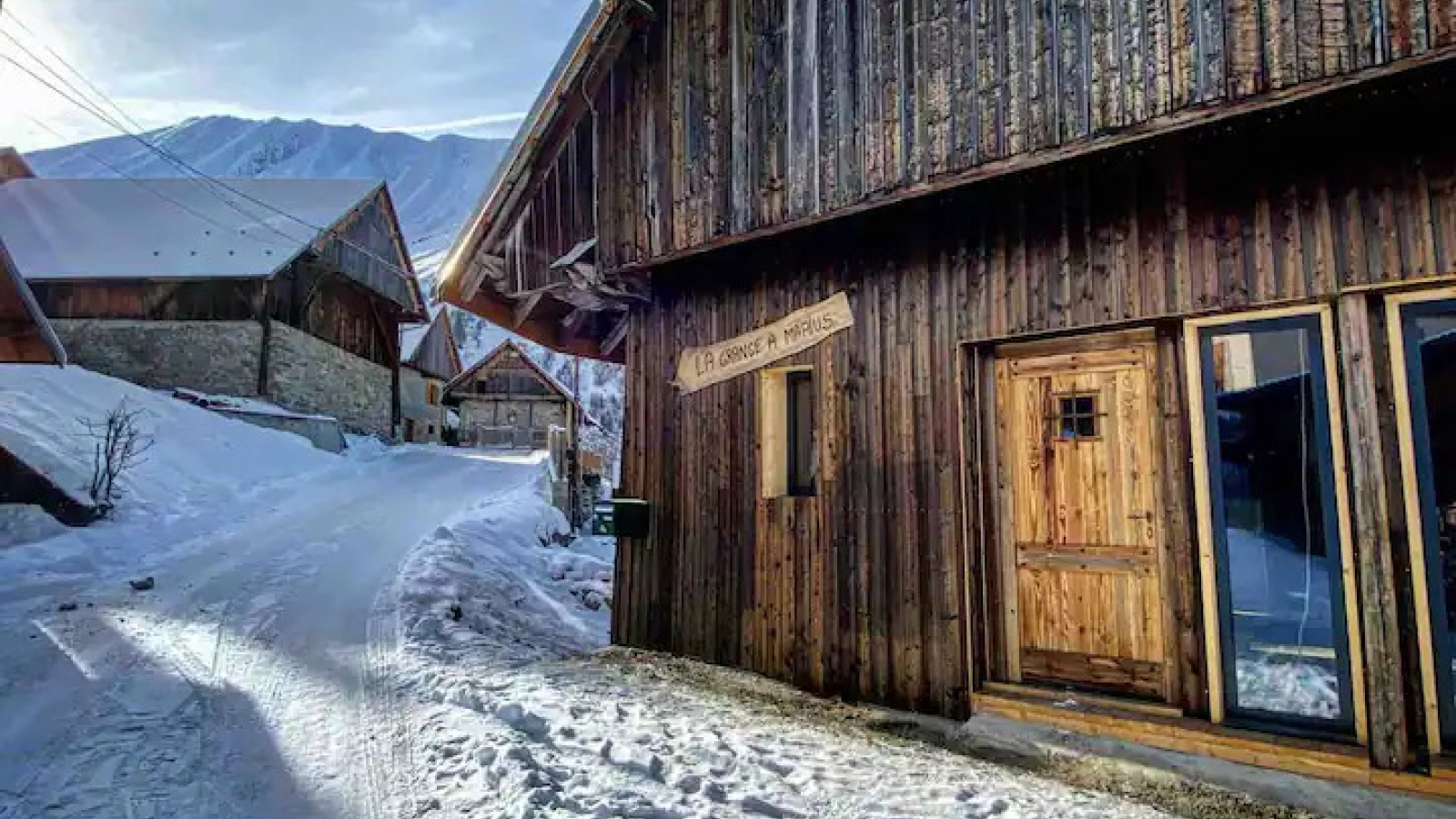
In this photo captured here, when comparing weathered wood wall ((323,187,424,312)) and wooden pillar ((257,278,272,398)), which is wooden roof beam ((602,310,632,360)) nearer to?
wooden pillar ((257,278,272,398))

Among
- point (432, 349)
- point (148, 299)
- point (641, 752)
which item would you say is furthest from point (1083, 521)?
point (432, 349)

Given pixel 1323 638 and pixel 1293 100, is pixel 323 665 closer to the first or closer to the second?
pixel 1293 100

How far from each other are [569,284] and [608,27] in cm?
248

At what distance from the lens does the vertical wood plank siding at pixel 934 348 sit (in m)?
4.24

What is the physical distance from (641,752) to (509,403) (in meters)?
34.1


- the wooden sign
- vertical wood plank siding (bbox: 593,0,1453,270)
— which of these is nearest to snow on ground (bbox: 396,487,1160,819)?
the wooden sign

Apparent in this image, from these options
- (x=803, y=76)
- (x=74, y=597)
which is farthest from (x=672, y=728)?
(x=74, y=597)

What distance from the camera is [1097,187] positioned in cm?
502

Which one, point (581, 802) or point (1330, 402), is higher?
point (1330, 402)

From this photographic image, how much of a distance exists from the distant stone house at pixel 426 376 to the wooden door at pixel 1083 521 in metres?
32.8

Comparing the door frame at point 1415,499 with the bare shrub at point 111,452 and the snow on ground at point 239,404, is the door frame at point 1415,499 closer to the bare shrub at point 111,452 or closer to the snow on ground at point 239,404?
the bare shrub at point 111,452

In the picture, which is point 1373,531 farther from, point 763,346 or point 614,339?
point 614,339

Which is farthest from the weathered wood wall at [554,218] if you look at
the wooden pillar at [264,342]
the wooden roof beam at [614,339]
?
the wooden pillar at [264,342]

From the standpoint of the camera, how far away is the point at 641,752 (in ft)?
13.9
